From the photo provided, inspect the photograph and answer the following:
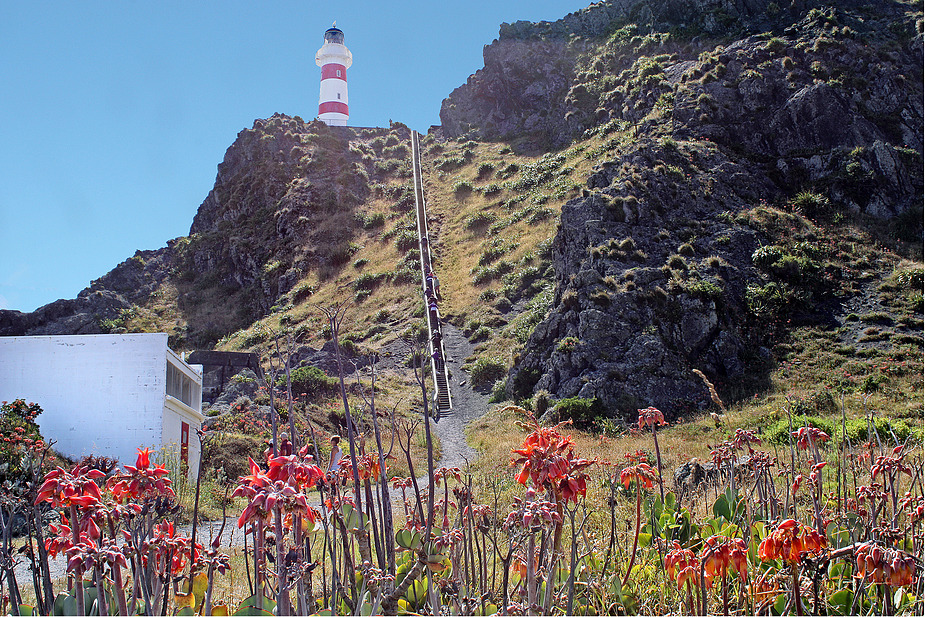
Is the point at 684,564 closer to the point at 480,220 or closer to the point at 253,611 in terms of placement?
the point at 253,611

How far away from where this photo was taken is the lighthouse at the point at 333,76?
61562mm

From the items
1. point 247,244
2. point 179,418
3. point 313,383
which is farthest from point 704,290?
point 247,244

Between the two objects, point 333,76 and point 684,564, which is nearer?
point 684,564

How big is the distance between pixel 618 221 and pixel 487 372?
739 cm

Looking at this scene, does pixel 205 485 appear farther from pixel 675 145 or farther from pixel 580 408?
pixel 675 145

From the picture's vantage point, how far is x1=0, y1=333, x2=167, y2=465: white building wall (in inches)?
583

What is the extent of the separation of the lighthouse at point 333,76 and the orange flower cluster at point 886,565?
62788 millimetres

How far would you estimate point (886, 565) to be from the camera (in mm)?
2234

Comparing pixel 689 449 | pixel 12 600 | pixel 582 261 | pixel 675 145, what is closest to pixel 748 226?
pixel 675 145

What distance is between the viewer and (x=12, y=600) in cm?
282

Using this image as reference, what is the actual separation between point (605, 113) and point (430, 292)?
23521 mm

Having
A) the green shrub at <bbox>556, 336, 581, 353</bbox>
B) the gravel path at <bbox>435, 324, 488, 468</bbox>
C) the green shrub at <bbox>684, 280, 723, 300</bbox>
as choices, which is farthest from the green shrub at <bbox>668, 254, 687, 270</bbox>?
the gravel path at <bbox>435, 324, 488, 468</bbox>

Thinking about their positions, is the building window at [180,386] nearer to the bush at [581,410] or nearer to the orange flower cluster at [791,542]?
the bush at [581,410]

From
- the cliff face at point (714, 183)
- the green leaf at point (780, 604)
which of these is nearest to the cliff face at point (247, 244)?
the cliff face at point (714, 183)
